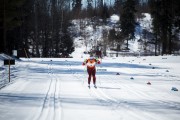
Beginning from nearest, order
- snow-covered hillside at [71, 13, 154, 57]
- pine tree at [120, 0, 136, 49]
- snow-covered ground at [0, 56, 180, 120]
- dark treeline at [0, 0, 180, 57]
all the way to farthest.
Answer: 1. snow-covered ground at [0, 56, 180, 120]
2. dark treeline at [0, 0, 180, 57]
3. pine tree at [120, 0, 136, 49]
4. snow-covered hillside at [71, 13, 154, 57]

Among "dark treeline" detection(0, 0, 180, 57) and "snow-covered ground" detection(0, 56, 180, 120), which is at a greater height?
"dark treeline" detection(0, 0, 180, 57)

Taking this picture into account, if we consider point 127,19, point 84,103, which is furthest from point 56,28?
point 84,103

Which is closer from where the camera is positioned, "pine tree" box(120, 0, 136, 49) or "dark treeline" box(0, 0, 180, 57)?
"dark treeline" box(0, 0, 180, 57)

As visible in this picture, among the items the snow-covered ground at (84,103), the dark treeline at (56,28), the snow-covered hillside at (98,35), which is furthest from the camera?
the snow-covered hillside at (98,35)

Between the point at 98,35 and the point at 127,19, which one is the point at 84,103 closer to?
the point at 127,19

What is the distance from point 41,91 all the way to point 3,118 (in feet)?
18.2

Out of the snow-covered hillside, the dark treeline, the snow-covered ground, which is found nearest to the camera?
the snow-covered ground

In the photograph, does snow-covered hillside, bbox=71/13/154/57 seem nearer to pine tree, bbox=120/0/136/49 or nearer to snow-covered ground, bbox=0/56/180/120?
pine tree, bbox=120/0/136/49

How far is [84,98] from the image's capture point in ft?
42.8

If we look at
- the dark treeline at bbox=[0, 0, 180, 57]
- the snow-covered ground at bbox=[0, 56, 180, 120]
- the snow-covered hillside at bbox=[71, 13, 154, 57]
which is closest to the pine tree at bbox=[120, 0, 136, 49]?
the dark treeline at bbox=[0, 0, 180, 57]

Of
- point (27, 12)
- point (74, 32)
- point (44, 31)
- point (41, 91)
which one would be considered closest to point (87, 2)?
point (74, 32)

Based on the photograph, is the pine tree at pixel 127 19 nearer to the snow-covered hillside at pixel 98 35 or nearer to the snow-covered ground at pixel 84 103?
the snow-covered hillside at pixel 98 35

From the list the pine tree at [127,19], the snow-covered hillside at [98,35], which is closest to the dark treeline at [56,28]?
the pine tree at [127,19]

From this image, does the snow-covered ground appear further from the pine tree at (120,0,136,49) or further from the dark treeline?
the pine tree at (120,0,136,49)
